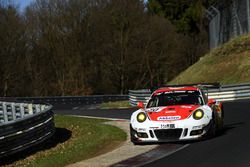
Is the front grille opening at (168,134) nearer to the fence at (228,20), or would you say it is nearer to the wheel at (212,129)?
the wheel at (212,129)

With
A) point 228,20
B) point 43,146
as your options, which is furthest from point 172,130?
point 228,20

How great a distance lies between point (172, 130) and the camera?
12.2 meters

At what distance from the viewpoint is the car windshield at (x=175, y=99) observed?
44.1 ft

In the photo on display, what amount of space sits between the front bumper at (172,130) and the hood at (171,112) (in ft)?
0.49

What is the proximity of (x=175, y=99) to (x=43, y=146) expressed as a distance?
13.2 ft

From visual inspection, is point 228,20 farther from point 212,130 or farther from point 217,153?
point 217,153

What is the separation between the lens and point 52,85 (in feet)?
208

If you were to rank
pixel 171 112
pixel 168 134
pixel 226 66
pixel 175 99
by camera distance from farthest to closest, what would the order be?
pixel 226 66, pixel 175 99, pixel 171 112, pixel 168 134

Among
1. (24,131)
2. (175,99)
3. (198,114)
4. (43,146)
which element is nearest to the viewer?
(198,114)

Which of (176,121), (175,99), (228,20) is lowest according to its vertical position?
(176,121)

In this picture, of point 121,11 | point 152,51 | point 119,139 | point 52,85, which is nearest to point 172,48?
point 152,51

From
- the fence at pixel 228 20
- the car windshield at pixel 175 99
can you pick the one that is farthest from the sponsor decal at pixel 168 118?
the fence at pixel 228 20

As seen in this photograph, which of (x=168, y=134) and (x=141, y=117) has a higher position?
(x=141, y=117)

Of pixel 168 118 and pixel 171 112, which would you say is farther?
pixel 171 112
